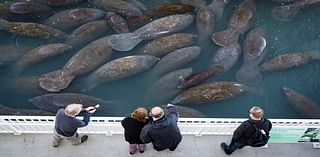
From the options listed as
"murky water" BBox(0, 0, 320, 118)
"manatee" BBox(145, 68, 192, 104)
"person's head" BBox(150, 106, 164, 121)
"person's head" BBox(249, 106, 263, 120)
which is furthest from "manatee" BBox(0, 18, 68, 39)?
"person's head" BBox(249, 106, 263, 120)

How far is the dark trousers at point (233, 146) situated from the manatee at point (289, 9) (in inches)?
163

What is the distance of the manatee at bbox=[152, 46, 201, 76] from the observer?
8.14 m

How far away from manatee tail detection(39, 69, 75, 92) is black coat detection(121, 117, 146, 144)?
2863mm

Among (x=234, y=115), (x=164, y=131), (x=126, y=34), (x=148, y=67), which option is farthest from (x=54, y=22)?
(x=164, y=131)

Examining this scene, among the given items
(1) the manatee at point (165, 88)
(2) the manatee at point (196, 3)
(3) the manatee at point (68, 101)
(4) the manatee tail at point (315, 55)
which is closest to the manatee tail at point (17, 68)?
(3) the manatee at point (68, 101)

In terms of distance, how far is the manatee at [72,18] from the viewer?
8.69 meters

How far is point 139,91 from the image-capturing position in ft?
26.2

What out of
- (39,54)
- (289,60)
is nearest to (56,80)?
(39,54)

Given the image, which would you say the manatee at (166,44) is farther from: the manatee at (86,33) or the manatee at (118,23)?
the manatee at (86,33)

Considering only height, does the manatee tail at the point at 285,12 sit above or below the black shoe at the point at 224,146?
above

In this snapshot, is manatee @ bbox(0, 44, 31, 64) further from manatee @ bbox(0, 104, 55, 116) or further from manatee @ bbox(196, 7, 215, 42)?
manatee @ bbox(196, 7, 215, 42)

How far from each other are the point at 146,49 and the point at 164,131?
3.62 meters

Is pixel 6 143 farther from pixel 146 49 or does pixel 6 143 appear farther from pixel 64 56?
pixel 146 49

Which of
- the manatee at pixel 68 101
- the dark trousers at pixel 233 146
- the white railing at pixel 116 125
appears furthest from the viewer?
the manatee at pixel 68 101
